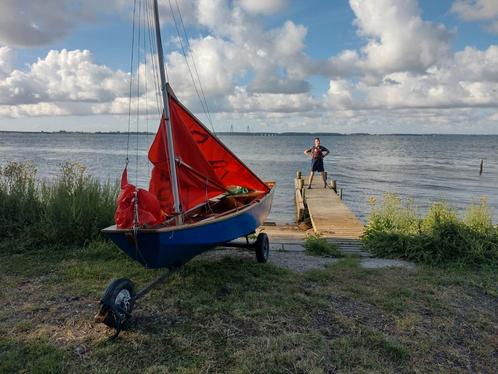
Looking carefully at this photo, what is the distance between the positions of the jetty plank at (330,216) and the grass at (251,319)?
3.34 m

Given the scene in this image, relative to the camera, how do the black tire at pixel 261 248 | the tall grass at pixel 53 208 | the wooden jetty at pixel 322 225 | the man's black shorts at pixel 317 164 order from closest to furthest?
the black tire at pixel 261 248 → the tall grass at pixel 53 208 → the wooden jetty at pixel 322 225 → the man's black shorts at pixel 317 164

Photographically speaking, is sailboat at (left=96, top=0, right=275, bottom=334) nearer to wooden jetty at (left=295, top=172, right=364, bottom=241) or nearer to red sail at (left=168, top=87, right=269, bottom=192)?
red sail at (left=168, top=87, right=269, bottom=192)

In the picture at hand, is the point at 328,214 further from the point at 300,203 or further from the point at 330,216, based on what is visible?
the point at 300,203

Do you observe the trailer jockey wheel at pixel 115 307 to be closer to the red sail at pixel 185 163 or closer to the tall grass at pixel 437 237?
the red sail at pixel 185 163

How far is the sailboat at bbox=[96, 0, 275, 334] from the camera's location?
4.73 m

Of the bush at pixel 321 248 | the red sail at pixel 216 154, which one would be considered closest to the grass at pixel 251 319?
the bush at pixel 321 248

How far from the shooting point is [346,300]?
18.4 feet

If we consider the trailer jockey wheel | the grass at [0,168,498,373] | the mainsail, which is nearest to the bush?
the grass at [0,168,498,373]

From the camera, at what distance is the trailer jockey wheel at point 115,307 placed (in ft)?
14.1

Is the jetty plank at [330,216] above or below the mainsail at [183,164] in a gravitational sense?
below

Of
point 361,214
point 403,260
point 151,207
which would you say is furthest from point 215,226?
point 361,214

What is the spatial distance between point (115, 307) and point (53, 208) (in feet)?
14.6

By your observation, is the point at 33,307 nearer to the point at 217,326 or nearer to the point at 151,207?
the point at 151,207

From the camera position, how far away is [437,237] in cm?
780
